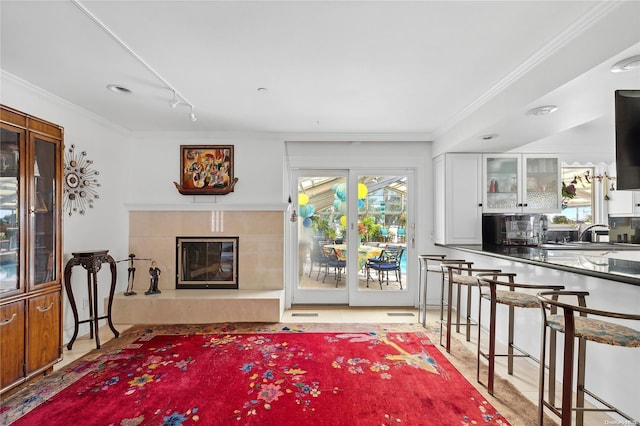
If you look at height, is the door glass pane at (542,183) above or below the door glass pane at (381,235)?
above

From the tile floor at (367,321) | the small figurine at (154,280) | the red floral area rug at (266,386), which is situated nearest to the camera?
the red floral area rug at (266,386)

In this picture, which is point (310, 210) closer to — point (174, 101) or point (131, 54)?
point (174, 101)

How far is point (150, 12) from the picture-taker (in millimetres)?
1874

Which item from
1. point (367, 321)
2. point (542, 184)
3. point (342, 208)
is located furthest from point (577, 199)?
point (367, 321)

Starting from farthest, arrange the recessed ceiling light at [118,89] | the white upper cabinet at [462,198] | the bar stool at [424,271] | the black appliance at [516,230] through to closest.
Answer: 1. the white upper cabinet at [462,198]
2. the black appliance at [516,230]
3. the bar stool at [424,271]
4. the recessed ceiling light at [118,89]

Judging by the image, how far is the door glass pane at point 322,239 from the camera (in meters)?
4.69

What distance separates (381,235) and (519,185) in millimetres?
1897

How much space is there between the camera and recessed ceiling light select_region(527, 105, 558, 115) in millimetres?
2528

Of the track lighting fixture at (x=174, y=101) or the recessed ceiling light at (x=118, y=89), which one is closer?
the recessed ceiling light at (x=118, y=89)

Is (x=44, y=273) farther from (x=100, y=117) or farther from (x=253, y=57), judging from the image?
(x=253, y=57)

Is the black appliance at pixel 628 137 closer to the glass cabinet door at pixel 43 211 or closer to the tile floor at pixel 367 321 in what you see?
the tile floor at pixel 367 321

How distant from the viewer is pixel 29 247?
8.12 feet

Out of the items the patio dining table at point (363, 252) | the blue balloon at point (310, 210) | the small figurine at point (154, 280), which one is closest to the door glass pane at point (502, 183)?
the patio dining table at point (363, 252)

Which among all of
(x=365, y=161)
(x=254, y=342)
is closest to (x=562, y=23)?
(x=365, y=161)
